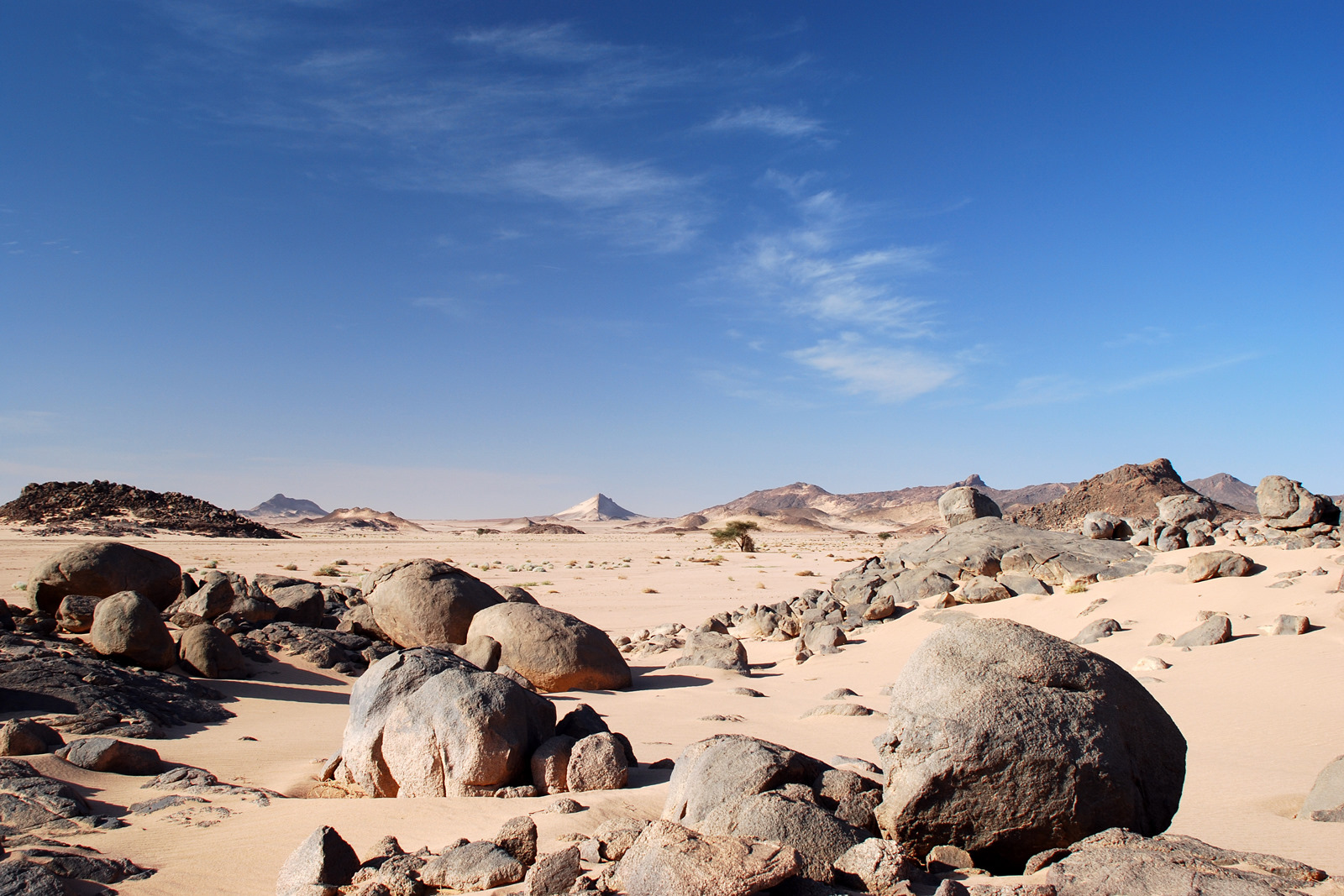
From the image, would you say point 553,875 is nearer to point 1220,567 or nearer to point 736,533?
point 1220,567

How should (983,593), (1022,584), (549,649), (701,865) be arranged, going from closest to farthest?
(701,865), (549,649), (983,593), (1022,584)

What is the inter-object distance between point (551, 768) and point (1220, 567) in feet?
41.1

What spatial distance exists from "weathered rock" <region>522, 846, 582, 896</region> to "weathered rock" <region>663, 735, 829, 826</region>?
3.11 feet

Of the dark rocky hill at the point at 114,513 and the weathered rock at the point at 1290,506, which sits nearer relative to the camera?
the weathered rock at the point at 1290,506

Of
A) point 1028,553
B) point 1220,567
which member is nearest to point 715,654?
point 1028,553

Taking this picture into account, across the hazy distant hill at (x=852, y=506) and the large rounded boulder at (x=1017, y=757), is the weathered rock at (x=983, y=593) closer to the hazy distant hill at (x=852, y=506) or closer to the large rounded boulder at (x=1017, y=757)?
the large rounded boulder at (x=1017, y=757)

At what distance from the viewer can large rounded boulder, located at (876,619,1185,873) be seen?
4.14 metres

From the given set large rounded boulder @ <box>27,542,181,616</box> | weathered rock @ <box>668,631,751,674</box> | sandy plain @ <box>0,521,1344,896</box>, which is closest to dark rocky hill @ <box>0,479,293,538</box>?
sandy plain @ <box>0,521,1344,896</box>

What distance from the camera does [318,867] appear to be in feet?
12.6

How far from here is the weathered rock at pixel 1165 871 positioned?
3.34 m

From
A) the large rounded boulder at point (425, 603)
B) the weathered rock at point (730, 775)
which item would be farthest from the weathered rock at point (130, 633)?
the weathered rock at point (730, 775)

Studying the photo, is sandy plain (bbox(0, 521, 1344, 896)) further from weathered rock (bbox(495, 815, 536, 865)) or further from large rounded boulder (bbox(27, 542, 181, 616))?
large rounded boulder (bbox(27, 542, 181, 616))

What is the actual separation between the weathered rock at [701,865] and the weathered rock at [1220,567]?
12.8 m

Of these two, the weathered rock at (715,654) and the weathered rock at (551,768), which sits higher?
the weathered rock at (551,768)
